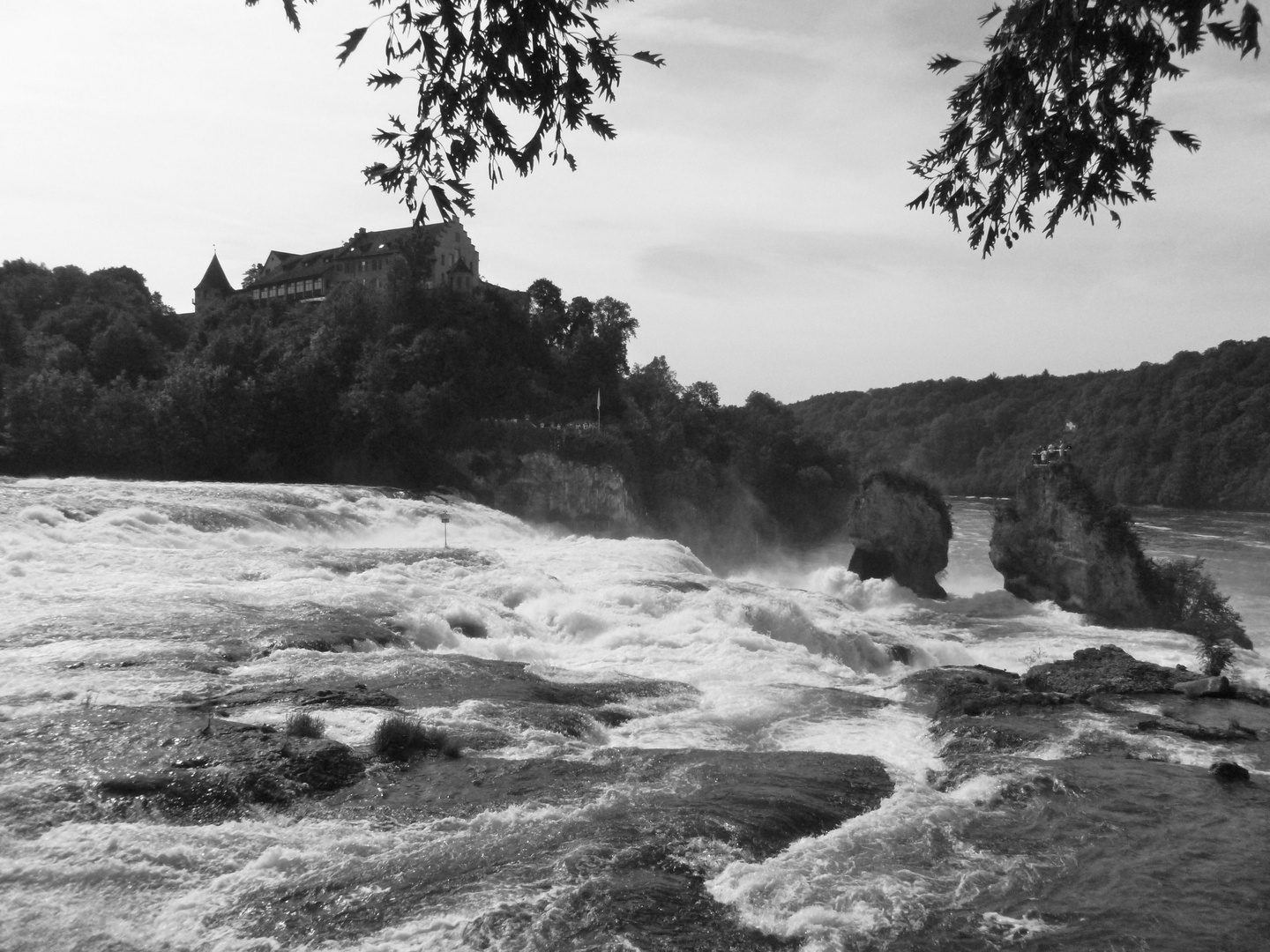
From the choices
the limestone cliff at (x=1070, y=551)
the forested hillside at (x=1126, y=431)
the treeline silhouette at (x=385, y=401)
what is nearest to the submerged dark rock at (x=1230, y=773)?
the limestone cliff at (x=1070, y=551)

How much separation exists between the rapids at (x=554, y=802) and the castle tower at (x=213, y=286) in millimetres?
50080

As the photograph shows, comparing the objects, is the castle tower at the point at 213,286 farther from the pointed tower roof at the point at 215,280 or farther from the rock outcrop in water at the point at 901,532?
the rock outcrop in water at the point at 901,532

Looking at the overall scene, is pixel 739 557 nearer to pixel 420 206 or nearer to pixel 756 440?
pixel 756 440

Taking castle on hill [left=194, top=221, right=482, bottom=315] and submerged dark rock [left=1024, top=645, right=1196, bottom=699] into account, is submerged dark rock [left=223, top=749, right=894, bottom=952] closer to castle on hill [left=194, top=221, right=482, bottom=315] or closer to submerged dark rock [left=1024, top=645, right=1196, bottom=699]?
submerged dark rock [left=1024, top=645, right=1196, bottom=699]

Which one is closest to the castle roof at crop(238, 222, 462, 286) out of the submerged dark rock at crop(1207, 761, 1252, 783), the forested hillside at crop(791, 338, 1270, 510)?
the forested hillside at crop(791, 338, 1270, 510)

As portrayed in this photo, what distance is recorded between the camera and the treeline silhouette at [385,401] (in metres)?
38.8

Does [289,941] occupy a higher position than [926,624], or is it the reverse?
[289,941]

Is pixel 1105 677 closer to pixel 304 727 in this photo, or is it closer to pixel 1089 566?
pixel 304 727

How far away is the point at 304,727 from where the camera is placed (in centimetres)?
952

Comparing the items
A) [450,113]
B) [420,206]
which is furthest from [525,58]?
[420,206]

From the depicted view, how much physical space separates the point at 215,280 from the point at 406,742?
66555 mm

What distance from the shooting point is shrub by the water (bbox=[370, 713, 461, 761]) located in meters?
9.44

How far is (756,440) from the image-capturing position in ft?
194

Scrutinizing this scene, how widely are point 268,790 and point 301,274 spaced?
63.2 metres
